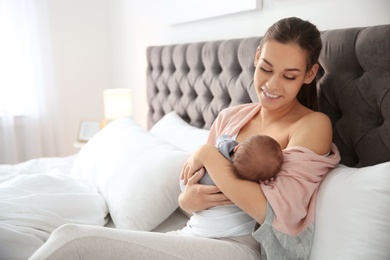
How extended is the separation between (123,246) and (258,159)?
17.6 inches

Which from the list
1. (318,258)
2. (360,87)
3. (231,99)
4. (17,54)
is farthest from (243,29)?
(17,54)

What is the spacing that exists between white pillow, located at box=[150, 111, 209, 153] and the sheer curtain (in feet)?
5.22

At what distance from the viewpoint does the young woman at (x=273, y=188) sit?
3.63ft

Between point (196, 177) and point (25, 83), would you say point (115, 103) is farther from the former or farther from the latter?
point (196, 177)

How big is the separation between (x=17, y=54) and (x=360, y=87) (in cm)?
290

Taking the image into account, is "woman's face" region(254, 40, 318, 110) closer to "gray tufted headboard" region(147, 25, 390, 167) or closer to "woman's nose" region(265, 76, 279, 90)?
"woman's nose" region(265, 76, 279, 90)

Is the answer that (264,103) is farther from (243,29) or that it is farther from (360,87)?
(243,29)

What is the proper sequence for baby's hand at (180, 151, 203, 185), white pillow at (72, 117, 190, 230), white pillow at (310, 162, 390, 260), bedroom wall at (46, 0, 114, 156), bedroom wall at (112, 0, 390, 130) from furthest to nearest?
bedroom wall at (46, 0, 114, 156)
white pillow at (72, 117, 190, 230)
bedroom wall at (112, 0, 390, 130)
baby's hand at (180, 151, 203, 185)
white pillow at (310, 162, 390, 260)

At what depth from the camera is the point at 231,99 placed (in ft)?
6.79

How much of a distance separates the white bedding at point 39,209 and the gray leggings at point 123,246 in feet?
1.26

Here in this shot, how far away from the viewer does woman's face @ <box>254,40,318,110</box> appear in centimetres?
131

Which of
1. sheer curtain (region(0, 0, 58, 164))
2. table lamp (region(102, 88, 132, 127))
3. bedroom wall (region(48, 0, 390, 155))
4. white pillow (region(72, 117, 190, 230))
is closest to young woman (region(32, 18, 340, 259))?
white pillow (region(72, 117, 190, 230))

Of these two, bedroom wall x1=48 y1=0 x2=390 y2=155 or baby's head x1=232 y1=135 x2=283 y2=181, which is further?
bedroom wall x1=48 y1=0 x2=390 y2=155

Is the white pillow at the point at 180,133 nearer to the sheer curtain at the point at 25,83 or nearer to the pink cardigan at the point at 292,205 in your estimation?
the pink cardigan at the point at 292,205
